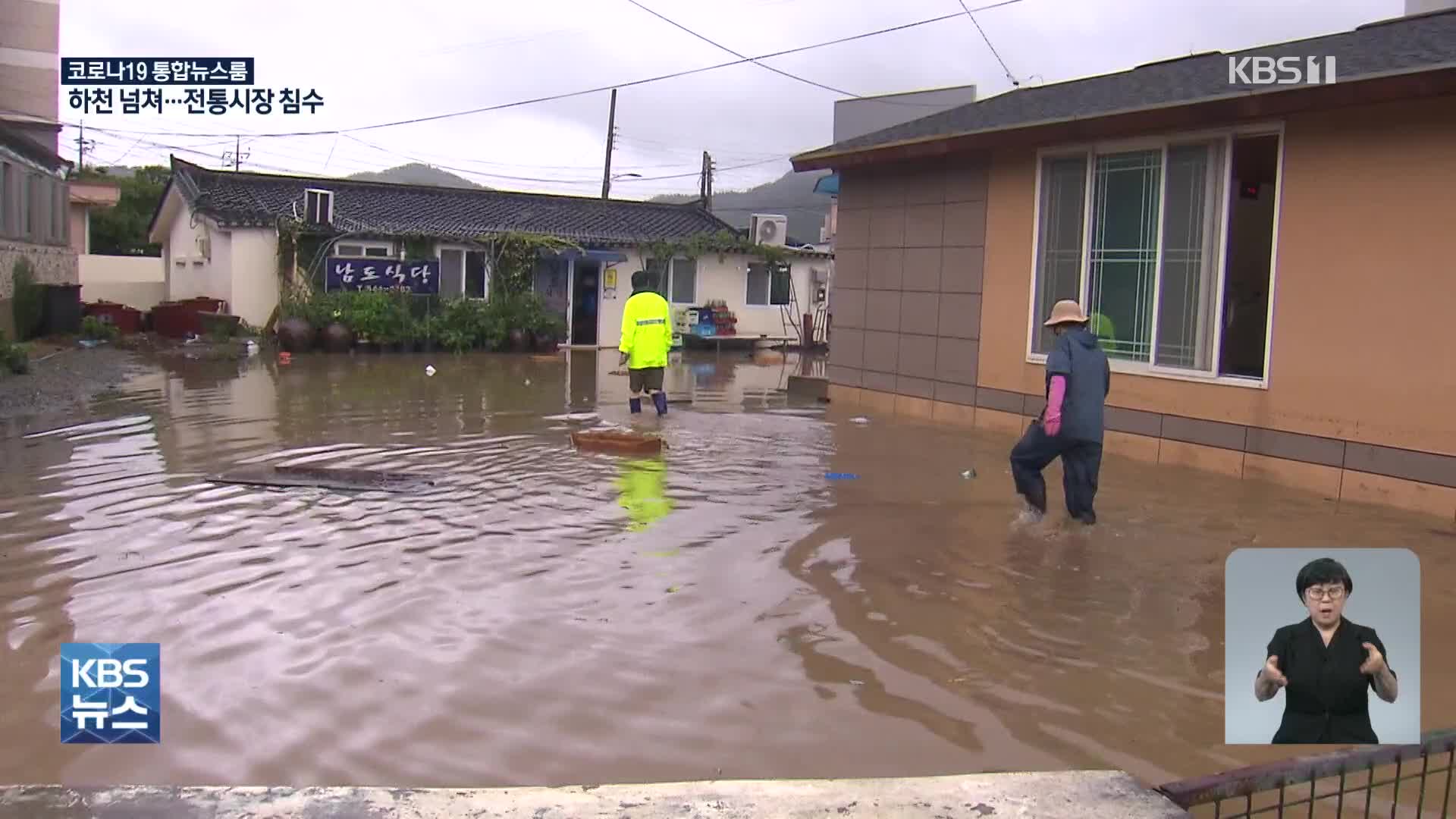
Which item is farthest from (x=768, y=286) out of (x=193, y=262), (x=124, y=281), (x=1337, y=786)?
(x=1337, y=786)

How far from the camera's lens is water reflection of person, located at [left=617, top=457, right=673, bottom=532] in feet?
25.0

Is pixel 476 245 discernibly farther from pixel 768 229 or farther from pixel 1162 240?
pixel 1162 240

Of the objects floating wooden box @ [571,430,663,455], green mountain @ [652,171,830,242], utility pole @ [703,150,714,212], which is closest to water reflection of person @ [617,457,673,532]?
floating wooden box @ [571,430,663,455]

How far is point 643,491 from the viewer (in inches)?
336

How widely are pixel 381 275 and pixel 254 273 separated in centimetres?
291

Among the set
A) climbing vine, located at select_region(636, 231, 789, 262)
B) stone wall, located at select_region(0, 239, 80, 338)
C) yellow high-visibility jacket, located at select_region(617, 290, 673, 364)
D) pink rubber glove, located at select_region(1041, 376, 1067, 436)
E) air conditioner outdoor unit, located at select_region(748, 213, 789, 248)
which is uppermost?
air conditioner outdoor unit, located at select_region(748, 213, 789, 248)

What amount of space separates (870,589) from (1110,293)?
18.4 feet

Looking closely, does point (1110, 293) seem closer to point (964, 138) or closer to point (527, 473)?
point (964, 138)

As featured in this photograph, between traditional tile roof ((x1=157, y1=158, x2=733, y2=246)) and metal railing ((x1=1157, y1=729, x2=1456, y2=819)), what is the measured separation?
24042 mm

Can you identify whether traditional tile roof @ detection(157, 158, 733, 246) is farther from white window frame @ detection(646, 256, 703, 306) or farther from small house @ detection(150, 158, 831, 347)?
white window frame @ detection(646, 256, 703, 306)

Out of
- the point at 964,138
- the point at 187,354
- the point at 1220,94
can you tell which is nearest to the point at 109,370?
the point at 187,354

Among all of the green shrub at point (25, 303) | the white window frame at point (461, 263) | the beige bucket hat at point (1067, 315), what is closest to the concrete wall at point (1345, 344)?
the beige bucket hat at point (1067, 315)

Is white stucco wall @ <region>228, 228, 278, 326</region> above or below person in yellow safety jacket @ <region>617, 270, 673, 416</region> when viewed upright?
above

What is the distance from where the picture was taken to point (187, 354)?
68.9 feet
